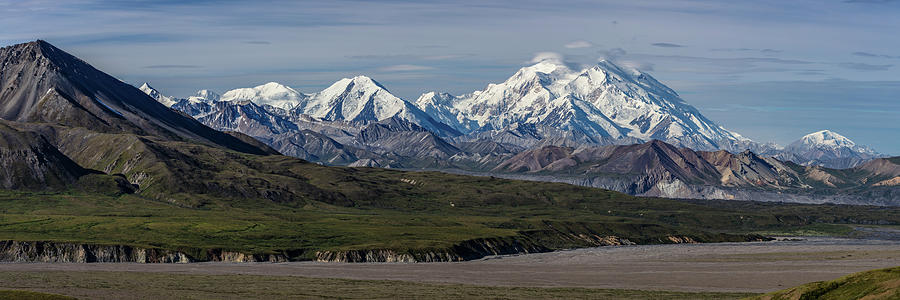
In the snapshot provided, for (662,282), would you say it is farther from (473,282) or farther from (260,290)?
(260,290)

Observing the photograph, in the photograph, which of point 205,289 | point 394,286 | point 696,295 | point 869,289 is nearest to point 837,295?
point 869,289

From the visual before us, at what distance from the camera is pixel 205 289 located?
167125 millimetres

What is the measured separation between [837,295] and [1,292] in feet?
344

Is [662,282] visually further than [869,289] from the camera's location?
Yes

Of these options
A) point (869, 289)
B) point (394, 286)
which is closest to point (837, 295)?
point (869, 289)

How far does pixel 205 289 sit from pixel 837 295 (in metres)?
101

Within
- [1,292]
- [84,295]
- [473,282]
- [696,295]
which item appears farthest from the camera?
[473,282]

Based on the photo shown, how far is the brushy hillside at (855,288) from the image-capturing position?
3823 inches

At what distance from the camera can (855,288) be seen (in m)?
102

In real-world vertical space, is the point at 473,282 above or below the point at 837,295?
below

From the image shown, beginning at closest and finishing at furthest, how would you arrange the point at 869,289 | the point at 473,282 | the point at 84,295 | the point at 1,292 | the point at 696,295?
the point at 869,289 → the point at 1,292 → the point at 84,295 → the point at 696,295 → the point at 473,282

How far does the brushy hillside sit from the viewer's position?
9711 centimetres

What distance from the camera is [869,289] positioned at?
9938 cm

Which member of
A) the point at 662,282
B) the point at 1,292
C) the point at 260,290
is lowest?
the point at 662,282
